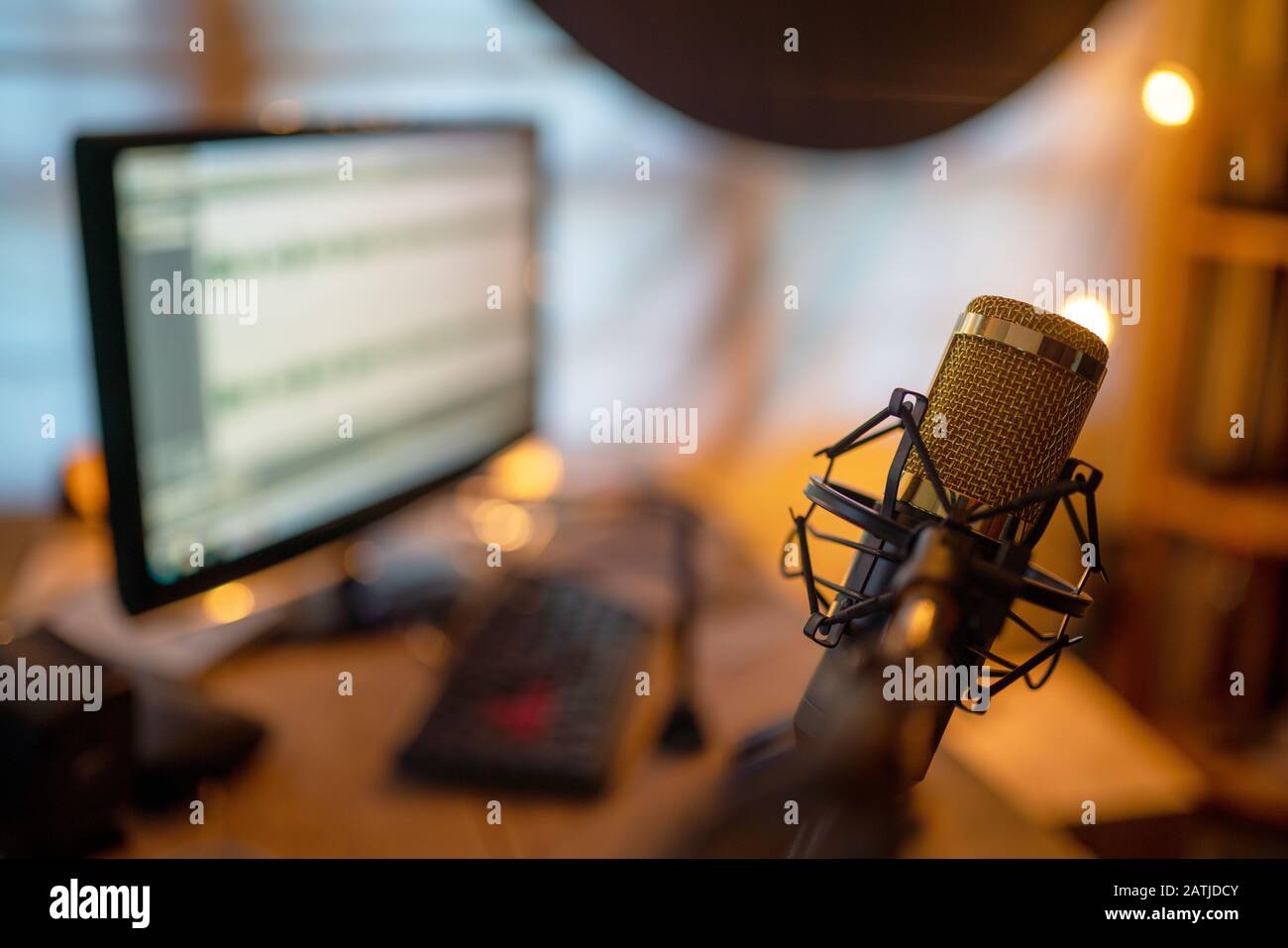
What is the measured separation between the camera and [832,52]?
12.9 inches

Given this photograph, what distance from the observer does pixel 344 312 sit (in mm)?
910

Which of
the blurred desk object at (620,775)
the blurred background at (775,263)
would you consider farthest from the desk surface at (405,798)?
the blurred background at (775,263)

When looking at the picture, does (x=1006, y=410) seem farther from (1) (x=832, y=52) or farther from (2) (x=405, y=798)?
(2) (x=405, y=798)

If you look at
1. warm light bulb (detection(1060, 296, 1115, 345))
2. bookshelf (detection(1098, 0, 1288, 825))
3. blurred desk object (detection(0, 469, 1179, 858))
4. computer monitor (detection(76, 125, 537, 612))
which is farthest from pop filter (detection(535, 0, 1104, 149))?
bookshelf (detection(1098, 0, 1288, 825))

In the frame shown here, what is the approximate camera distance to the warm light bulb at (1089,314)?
335mm

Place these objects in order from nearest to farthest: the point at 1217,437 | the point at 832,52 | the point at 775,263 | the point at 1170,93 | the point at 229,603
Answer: the point at 832,52, the point at 1170,93, the point at 229,603, the point at 1217,437, the point at 775,263

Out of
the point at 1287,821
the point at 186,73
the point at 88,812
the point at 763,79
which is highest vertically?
the point at 186,73

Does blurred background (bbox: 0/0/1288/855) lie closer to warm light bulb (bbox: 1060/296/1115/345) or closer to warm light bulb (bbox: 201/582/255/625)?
warm light bulb (bbox: 201/582/255/625)

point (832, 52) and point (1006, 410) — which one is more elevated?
point (832, 52)

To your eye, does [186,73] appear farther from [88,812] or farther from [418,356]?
[88,812]

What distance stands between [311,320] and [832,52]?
634 millimetres

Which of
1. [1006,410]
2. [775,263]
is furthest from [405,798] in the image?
[775,263]
